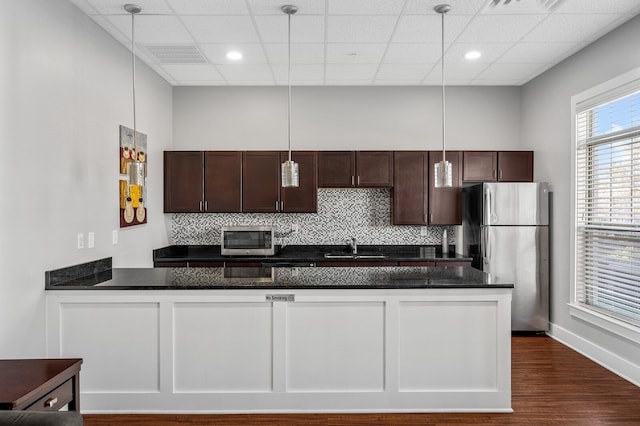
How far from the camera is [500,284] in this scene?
292 centimetres

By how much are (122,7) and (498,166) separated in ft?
13.3

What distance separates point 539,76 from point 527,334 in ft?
9.15

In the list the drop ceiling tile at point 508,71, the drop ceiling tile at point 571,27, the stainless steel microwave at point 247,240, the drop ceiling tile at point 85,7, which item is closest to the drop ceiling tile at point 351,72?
the drop ceiling tile at point 508,71

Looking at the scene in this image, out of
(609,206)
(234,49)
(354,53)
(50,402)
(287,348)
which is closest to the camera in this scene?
(50,402)

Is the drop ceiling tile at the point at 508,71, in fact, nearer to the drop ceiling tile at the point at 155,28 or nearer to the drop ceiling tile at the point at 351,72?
the drop ceiling tile at the point at 351,72

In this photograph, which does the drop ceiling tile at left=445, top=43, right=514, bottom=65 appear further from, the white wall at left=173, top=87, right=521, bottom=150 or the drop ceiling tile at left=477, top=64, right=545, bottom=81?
the white wall at left=173, top=87, right=521, bottom=150

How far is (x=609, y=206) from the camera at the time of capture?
3994 millimetres

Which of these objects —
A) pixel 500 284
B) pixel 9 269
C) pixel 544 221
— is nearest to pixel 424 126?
pixel 544 221

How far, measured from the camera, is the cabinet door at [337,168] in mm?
5262

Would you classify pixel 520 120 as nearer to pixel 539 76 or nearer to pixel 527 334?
pixel 539 76

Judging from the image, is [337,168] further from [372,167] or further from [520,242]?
[520,242]

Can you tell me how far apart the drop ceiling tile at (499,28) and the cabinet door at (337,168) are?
1.80 meters

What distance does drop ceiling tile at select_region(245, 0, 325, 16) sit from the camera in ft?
10.6

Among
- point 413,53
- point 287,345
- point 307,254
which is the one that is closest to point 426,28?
point 413,53
